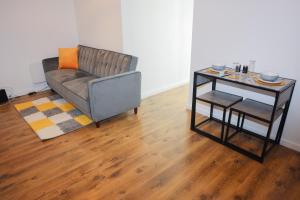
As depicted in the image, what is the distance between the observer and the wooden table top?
196 centimetres

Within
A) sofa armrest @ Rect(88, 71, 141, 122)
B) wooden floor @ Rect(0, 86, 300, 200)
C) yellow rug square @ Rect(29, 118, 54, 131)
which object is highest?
sofa armrest @ Rect(88, 71, 141, 122)

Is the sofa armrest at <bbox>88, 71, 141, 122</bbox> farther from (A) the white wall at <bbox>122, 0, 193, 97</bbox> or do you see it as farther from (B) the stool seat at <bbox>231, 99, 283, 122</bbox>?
(B) the stool seat at <bbox>231, 99, 283, 122</bbox>

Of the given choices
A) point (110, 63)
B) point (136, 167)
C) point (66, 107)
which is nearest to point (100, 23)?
point (110, 63)

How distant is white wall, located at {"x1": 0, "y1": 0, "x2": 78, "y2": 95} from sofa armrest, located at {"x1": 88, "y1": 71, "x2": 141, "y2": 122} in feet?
6.70

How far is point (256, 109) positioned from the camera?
2.18m

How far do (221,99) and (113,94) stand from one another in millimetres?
1325

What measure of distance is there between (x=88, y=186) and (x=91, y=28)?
2787 mm

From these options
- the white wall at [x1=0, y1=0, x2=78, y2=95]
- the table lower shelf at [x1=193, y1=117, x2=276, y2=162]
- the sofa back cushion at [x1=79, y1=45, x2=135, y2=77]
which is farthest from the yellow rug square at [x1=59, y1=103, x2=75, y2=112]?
the table lower shelf at [x1=193, y1=117, x2=276, y2=162]

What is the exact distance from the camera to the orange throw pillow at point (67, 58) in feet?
12.5

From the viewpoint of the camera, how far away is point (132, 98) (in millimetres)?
2990

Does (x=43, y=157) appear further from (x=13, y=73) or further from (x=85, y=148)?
(x=13, y=73)

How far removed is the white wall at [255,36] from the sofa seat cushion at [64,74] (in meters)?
1.94

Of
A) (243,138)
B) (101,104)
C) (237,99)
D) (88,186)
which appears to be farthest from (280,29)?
(88,186)

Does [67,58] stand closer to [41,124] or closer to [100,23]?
[100,23]
